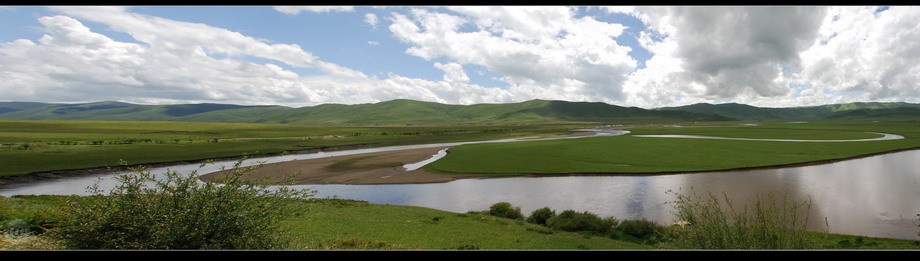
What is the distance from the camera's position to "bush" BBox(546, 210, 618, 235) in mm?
25469

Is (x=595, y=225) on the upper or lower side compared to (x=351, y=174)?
lower

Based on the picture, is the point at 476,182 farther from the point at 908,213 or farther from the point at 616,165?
the point at 908,213

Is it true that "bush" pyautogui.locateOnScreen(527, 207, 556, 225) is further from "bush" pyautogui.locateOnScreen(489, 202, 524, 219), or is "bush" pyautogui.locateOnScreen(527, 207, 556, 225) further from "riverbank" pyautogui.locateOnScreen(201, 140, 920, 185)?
"riverbank" pyautogui.locateOnScreen(201, 140, 920, 185)

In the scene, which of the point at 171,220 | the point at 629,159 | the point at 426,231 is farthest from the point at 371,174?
the point at 171,220

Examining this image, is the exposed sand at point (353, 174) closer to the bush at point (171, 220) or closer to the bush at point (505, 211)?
the bush at point (505, 211)

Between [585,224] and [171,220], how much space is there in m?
22.9

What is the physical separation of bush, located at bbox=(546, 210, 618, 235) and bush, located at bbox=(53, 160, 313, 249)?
63.7ft

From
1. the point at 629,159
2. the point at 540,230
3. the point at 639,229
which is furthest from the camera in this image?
the point at 629,159

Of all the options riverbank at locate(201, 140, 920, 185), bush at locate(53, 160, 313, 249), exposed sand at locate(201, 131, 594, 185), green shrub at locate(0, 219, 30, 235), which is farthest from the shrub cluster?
green shrub at locate(0, 219, 30, 235)

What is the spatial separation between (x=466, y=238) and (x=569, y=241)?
579 centimetres

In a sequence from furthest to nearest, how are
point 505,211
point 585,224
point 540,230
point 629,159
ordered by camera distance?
1. point 629,159
2. point 505,211
3. point 585,224
4. point 540,230

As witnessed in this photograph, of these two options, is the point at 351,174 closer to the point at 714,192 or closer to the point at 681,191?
the point at 681,191

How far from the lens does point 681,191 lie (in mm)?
37469
